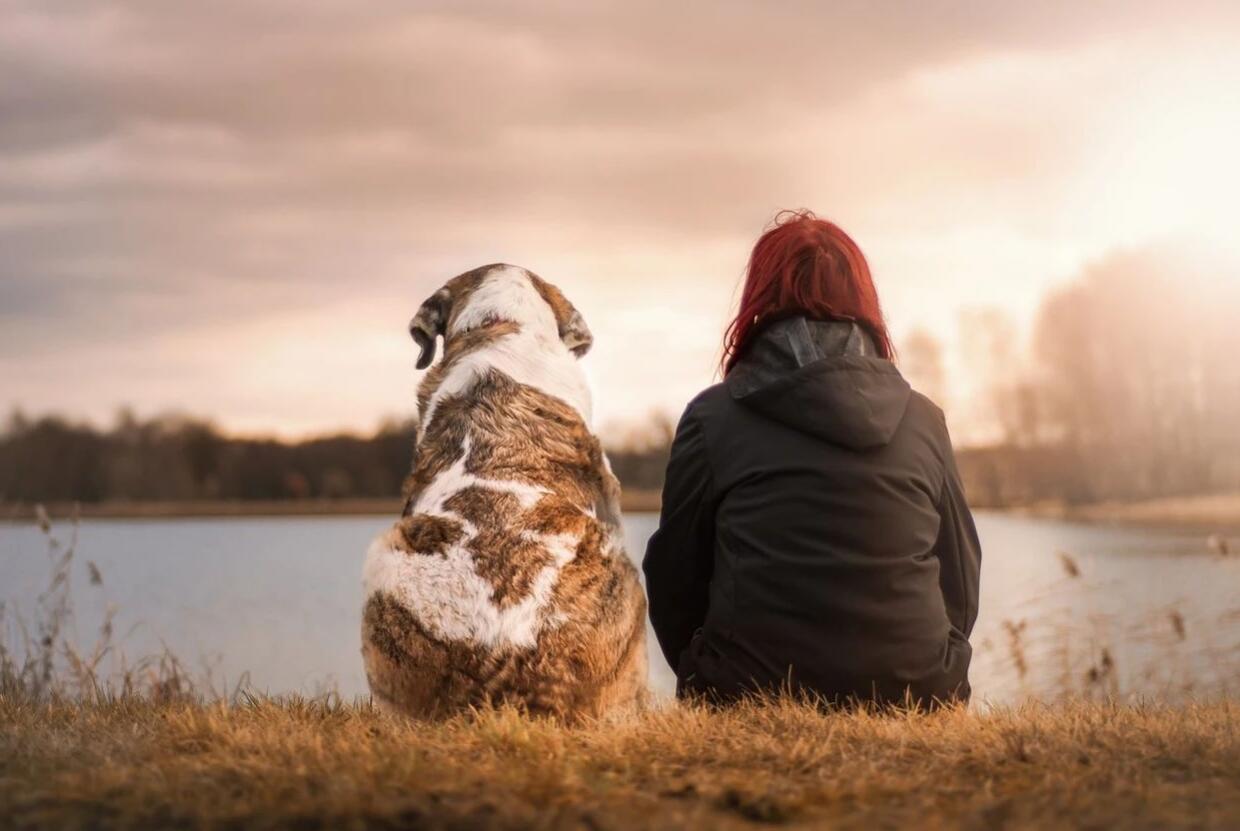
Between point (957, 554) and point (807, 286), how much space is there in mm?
1406

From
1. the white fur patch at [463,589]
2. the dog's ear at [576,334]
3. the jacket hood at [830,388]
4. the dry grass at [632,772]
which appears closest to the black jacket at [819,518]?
A: the jacket hood at [830,388]

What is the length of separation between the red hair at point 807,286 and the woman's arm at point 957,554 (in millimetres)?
673

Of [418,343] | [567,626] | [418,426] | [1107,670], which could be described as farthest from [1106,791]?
[1107,670]

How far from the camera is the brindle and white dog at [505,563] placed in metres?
4.48

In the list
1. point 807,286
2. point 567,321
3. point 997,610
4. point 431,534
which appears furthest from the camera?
point 997,610

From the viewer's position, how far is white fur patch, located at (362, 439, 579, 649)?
14.6 feet

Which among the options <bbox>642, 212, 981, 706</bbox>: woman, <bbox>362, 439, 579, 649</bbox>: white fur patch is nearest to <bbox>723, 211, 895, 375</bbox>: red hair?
<bbox>642, 212, 981, 706</bbox>: woman

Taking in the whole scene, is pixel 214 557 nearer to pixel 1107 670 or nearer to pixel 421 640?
pixel 1107 670

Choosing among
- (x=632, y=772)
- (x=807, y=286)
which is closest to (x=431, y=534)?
(x=632, y=772)

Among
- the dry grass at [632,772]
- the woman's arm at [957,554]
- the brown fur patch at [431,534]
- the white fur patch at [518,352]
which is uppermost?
the white fur patch at [518,352]

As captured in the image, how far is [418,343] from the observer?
6.20 m

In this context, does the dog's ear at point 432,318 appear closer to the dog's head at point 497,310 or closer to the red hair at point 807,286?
the dog's head at point 497,310

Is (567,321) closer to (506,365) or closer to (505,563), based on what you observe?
(506,365)

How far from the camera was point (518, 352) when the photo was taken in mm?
5547
